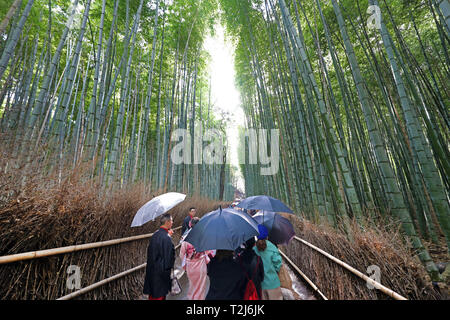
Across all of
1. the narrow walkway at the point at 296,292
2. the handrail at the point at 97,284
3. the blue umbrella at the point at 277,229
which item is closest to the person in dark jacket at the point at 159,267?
the handrail at the point at 97,284

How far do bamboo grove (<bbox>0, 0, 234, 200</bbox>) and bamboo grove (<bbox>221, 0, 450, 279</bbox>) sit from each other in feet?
7.57

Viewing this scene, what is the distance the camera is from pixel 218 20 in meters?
7.27

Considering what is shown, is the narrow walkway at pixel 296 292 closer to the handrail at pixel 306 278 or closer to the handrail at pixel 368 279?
the handrail at pixel 306 278

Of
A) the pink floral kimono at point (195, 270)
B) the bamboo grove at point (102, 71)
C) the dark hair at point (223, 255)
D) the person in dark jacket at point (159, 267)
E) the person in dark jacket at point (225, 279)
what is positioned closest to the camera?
the person in dark jacket at point (225, 279)

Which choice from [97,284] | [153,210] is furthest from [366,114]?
[97,284]

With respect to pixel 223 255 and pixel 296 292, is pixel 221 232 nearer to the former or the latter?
pixel 223 255

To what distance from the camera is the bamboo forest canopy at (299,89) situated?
89.4 inches

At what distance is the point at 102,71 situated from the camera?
347 cm

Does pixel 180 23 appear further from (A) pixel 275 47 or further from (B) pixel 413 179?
(B) pixel 413 179

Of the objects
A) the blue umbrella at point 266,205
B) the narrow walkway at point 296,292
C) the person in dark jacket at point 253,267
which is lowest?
the narrow walkway at point 296,292

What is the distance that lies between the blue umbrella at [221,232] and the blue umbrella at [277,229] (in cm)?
98

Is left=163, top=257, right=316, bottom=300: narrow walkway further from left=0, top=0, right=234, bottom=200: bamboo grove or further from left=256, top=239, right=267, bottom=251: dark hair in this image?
left=0, top=0, right=234, bottom=200: bamboo grove

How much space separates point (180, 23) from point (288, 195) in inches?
257

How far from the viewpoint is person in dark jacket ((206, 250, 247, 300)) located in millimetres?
1384
